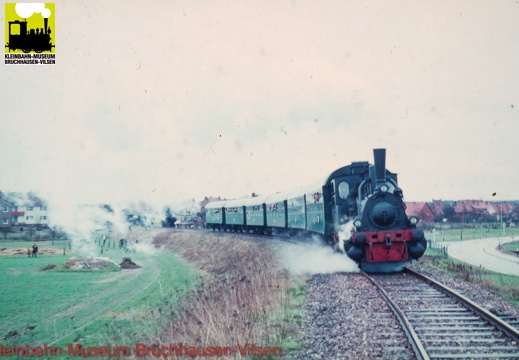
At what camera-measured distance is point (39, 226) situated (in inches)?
1619

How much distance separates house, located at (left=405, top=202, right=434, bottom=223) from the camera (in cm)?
6322

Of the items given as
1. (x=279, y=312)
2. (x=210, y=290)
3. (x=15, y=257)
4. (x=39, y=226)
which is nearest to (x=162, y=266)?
(x=15, y=257)

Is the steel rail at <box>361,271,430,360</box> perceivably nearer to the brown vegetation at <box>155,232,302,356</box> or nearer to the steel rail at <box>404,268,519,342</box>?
the steel rail at <box>404,268,519,342</box>

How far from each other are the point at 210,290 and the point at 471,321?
315 inches

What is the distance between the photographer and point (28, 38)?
8539mm

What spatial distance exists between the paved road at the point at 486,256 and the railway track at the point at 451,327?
52.8 feet

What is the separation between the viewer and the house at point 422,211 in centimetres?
6322

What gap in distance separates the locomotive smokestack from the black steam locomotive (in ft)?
28.2

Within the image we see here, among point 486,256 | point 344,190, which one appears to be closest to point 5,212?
point 344,190

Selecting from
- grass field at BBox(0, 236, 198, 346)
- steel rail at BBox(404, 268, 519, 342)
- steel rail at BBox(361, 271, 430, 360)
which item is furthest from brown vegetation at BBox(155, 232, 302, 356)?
steel rail at BBox(404, 268, 519, 342)

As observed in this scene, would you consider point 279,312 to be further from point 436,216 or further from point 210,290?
point 436,216

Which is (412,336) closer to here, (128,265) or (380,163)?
(380,163)

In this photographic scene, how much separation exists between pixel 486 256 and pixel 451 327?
28912 mm

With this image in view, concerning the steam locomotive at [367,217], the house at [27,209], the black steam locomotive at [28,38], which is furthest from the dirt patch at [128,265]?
the black steam locomotive at [28,38]
